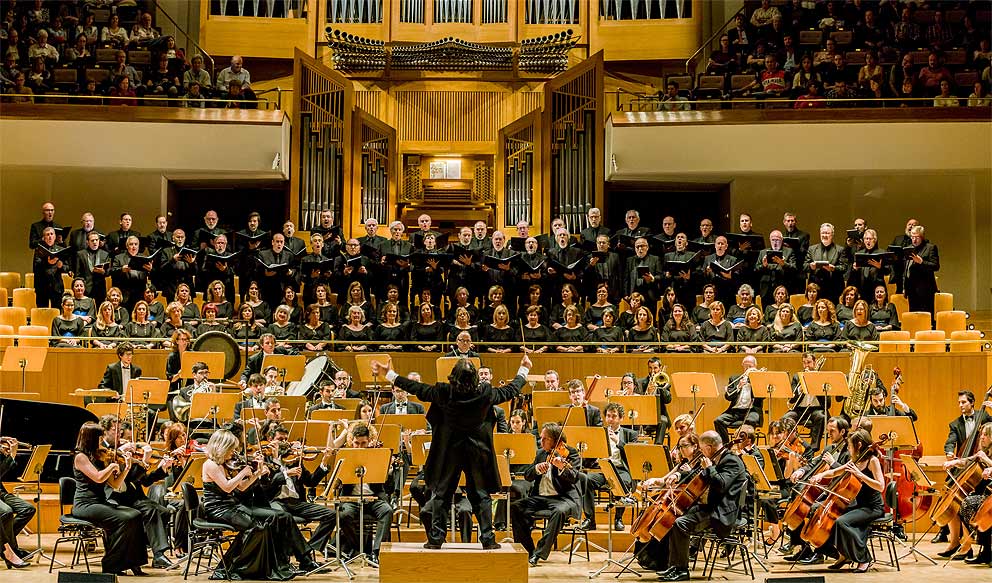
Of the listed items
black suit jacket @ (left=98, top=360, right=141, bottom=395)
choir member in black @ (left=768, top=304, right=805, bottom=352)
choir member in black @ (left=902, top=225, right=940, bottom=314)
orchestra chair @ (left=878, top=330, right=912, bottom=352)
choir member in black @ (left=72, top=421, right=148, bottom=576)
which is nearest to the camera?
choir member in black @ (left=72, top=421, right=148, bottom=576)

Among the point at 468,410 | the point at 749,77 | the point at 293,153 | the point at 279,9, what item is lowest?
the point at 468,410

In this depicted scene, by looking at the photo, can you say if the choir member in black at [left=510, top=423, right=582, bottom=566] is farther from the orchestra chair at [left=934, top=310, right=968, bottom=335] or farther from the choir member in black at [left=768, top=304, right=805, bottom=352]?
the orchestra chair at [left=934, top=310, right=968, bottom=335]

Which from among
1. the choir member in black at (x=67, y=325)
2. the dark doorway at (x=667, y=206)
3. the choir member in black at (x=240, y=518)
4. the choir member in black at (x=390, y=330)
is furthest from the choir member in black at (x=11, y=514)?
the dark doorway at (x=667, y=206)

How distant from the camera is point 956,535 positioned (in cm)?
816

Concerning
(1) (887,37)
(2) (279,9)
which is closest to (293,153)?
(2) (279,9)

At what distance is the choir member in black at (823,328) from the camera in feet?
33.6

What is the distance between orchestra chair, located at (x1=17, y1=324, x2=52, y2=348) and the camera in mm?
10227

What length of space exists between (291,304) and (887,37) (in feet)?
23.1

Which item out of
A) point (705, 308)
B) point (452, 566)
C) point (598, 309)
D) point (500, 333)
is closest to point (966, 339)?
point (705, 308)

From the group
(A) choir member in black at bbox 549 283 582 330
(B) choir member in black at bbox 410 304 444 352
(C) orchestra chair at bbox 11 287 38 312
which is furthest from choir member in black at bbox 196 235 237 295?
(A) choir member in black at bbox 549 283 582 330

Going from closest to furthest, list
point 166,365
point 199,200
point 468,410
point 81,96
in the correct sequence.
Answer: point 468,410
point 166,365
point 81,96
point 199,200

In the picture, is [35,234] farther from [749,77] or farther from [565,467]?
[749,77]

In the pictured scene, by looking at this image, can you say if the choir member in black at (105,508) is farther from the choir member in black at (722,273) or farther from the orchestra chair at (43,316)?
the choir member in black at (722,273)

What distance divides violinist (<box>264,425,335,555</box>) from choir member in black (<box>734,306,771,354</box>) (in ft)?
13.3
